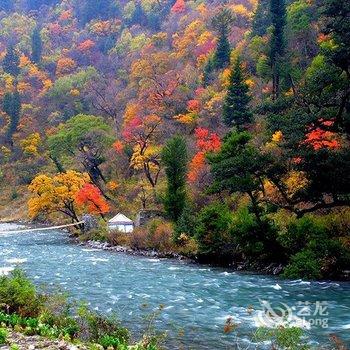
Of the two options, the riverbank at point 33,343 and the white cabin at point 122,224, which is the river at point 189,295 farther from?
the white cabin at point 122,224

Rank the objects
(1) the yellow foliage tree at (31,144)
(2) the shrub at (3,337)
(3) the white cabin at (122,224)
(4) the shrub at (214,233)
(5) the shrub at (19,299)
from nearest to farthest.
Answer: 1. (2) the shrub at (3,337)
2. (5) the shrub at (19,299)
3. (4) the shrub at (214,233)
4. (3) the white cabin at (122,224)
5. (1) the yellow foliage tree at (31,144)

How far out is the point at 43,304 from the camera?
1307 centimetres

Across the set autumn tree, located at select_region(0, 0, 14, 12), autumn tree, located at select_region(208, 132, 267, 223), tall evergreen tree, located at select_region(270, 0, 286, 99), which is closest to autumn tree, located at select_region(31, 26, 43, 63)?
autumn tree, located at select_region(0, 0, 14, 12)

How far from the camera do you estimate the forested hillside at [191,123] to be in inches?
865

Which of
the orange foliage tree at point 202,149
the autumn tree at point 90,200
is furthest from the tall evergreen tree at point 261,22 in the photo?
the autumn tree at point 90,200

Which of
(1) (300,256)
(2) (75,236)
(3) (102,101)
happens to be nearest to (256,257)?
(1) (300,256)

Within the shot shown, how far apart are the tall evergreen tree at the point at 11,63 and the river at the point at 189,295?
229ft

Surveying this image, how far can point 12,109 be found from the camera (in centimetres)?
7900

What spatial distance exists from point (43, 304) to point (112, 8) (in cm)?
10138

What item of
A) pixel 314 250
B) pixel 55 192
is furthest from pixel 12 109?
pixel 314 250

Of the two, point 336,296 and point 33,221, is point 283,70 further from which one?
point 33,221

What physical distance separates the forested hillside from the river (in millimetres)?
2712

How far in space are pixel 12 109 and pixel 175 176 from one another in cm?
5400

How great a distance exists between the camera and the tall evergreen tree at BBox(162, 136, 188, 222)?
109 ft
